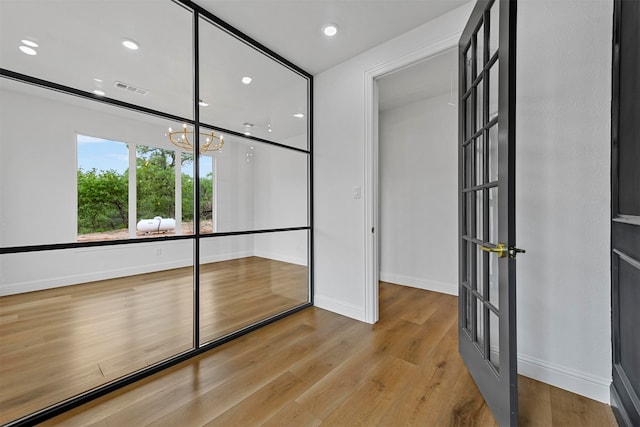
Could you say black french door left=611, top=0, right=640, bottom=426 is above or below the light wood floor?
above

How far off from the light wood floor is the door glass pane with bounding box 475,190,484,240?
3.10ft

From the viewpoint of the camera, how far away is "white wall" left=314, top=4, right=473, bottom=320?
2.60 m

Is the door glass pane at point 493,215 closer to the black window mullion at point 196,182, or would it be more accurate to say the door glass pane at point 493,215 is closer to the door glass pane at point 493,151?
the door glass pane at point 493,151

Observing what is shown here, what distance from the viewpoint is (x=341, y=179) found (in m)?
2.76

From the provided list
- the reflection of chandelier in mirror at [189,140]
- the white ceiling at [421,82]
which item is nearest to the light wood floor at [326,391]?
the reflection of chandelier in mirror at [189,140]

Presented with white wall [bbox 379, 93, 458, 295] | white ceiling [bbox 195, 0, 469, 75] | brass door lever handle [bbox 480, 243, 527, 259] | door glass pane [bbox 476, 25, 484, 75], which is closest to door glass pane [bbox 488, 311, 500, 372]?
brass door lever handle [bbox 480, 243, 527, 259]

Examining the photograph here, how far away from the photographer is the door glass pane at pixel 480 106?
157 cm

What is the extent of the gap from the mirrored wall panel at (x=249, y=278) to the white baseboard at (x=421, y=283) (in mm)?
1483

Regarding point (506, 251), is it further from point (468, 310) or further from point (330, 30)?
point (330, 30)

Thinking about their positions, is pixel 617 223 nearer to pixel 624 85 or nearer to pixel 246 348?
pixel 624 85

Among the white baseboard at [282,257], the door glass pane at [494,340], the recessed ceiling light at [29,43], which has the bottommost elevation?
the door glass pane at [494,340]

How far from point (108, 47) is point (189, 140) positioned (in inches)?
26.2

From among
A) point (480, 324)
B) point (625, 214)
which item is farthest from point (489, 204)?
point (480, 324)

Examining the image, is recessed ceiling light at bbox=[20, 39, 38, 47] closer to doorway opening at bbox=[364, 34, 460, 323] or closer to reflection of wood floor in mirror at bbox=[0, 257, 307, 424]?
reflection of wood floor in mirror at bbox=[0, 257, 307, 424]
